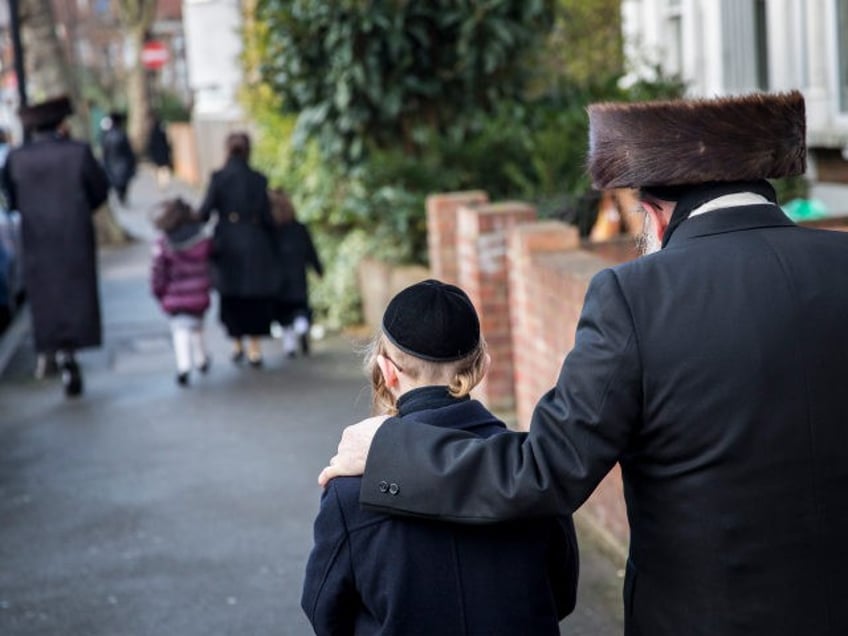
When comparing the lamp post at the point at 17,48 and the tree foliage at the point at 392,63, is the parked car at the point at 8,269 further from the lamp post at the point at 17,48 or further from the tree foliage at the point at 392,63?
the tree foliage at the point at 392,63

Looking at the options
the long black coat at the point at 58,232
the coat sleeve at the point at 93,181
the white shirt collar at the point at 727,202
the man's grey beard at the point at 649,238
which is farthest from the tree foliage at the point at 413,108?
the white shirt collar at the point at 727,202

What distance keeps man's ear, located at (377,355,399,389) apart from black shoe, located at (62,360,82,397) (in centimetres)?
817

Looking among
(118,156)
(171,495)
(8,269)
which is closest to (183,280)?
(171,495)

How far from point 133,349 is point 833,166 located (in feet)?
19.3

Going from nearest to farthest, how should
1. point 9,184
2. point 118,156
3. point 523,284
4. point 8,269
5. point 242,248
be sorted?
point 523,284 < point 9,184 < point 242,248 < point 8,269 < point 118,156

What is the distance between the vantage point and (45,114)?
1068 cm

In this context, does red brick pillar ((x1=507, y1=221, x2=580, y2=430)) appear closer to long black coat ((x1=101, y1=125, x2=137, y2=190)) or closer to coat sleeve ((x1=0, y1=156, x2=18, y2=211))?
coat sleeve ((x1=0, y1=156, x2=18, y2=211))

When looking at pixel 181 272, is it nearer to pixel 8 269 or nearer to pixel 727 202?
pixel 8 269

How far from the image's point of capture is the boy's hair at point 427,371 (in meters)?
2.96

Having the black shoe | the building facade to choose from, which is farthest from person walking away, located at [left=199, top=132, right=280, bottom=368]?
the building facade

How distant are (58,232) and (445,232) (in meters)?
2.68

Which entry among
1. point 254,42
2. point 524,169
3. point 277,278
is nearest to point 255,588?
point 277,278

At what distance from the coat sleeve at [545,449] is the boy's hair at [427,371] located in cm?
18

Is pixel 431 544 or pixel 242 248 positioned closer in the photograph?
pixel 431 544
